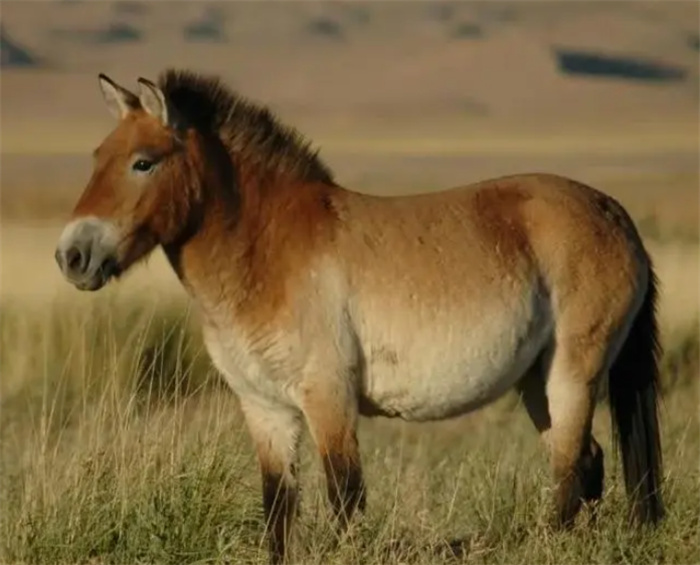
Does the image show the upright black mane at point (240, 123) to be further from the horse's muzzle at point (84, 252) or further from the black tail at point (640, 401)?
the black tail at point (640, 401)

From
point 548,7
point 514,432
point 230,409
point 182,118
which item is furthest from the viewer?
point 548,7

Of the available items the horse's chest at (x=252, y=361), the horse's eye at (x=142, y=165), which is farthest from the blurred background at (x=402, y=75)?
the horse's eye at (x=142, y=165)

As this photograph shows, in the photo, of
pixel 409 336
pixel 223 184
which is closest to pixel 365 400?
pixel 409 336

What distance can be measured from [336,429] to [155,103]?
1600mm

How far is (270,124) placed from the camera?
8.02 m

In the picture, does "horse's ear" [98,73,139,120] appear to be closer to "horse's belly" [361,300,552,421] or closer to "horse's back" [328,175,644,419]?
"horse's back" [328,175,644,419]

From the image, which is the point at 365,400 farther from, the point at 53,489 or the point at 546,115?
the point at 546,115

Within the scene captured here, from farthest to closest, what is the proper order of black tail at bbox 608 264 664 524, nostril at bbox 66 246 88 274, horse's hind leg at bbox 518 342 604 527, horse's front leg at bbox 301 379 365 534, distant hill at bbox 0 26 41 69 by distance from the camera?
distant hill at bbox 0 26 41 69, black tail at bbox 608 264 664 524, horse's hind leg at bbox 518 342 604 527, horse's front leg at bbox 301 379 365 534, nostril at bbox 66 246 88 274

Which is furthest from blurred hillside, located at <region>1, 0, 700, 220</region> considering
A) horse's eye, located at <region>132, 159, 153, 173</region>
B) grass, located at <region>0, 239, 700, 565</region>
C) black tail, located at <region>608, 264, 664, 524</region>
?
horse's eye, located at <region>132, 159, 153, 173</region>

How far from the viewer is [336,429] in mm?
7535

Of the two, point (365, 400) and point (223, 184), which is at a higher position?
point (223, 184)

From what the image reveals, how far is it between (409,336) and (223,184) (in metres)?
1.06

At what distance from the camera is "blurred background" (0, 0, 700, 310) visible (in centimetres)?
6141

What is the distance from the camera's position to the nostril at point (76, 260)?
24.2ft
